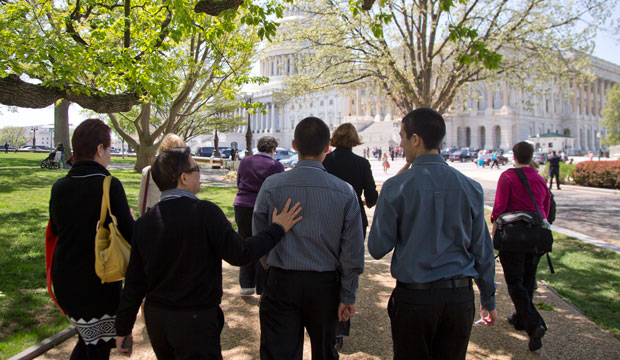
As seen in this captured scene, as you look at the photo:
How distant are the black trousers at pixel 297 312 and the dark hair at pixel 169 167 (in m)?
0.87

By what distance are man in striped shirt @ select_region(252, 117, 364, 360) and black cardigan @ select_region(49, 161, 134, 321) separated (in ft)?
3.35

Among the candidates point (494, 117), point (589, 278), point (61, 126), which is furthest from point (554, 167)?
point (494, 117)

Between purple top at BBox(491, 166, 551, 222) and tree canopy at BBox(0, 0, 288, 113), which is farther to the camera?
tree canopy at BBox(0, 0, 288, 113)

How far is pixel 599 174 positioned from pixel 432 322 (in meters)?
24.6

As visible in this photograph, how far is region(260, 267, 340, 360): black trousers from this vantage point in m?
2.86

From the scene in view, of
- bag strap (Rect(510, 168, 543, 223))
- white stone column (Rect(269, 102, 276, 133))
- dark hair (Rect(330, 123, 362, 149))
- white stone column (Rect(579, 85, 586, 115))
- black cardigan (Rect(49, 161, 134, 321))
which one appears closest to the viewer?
black cardigan (Rect(49, 161, 134, 321))

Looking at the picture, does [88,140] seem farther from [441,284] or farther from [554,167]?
[554,167]

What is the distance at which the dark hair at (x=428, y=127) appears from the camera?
2797mm

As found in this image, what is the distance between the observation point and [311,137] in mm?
3045

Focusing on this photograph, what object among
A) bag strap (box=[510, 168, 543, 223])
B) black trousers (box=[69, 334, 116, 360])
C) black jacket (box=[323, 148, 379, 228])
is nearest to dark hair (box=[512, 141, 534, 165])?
bag strap (box=[510, 168, 543, 223])

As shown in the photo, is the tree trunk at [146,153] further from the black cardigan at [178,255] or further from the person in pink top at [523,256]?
the black cardigan at [178,255]

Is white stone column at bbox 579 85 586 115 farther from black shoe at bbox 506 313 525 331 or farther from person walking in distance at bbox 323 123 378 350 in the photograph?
person walking in distance at bbox 323 123 378 350

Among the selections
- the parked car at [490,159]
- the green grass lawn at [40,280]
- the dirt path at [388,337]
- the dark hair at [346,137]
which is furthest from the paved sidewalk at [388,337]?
the parked car at [490,159]

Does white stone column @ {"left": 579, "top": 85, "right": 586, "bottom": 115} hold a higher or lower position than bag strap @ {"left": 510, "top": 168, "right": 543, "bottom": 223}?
higher
